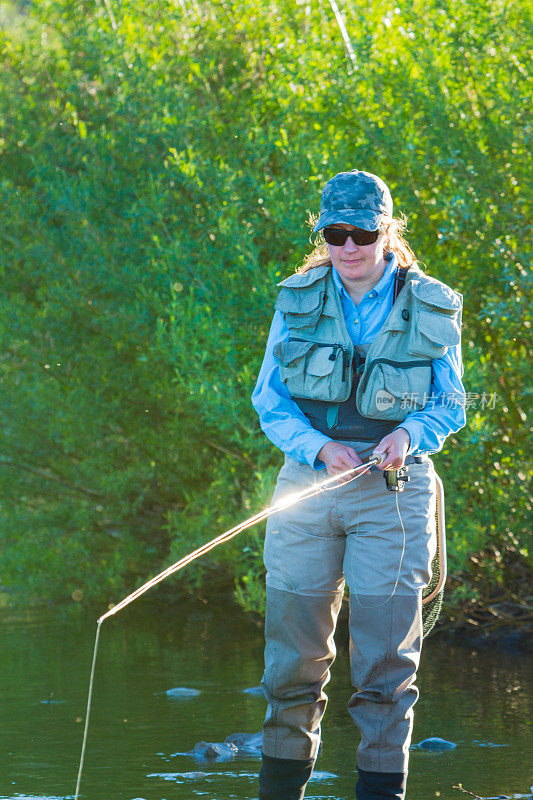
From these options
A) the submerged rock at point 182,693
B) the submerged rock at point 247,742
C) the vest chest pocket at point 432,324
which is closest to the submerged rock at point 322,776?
the submerged rock at point 247,742

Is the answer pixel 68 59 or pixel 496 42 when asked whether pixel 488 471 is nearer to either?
pixel 496 42

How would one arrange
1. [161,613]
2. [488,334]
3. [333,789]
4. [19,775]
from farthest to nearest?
[161,613]
[488,334]
[19,775]
[333,789]

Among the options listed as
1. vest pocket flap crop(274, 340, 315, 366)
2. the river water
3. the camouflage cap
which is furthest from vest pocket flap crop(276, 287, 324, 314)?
the river water

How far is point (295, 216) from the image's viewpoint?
316 inches

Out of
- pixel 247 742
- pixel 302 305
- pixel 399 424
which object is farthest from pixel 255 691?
pixel 302 305

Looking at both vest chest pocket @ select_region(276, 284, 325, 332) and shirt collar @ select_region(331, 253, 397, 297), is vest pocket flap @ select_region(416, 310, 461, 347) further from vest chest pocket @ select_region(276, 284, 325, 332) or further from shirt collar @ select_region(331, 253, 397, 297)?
vest chest pocket @ select_region(276, 284, 325, 332)

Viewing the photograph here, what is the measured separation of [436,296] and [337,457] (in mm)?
608

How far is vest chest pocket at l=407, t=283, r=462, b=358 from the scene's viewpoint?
12.5 ft

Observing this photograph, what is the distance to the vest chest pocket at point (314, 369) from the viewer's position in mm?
3852

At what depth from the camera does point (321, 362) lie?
3867 millimetres

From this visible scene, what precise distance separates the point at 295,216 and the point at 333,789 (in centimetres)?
417

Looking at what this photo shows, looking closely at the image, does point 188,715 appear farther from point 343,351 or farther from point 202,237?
point 202,237

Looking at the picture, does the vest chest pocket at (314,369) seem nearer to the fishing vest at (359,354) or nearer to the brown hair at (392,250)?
the fishing vest at (359,354)

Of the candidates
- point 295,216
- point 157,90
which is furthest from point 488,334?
point 157,90
